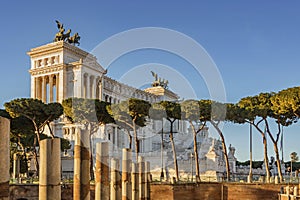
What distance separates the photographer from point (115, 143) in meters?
70.6

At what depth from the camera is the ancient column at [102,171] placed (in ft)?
51.7

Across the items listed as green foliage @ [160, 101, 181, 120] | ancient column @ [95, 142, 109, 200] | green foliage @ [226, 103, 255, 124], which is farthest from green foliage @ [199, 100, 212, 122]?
ancient column @ [95, 142, 109, 200]

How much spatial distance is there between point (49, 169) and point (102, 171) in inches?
251

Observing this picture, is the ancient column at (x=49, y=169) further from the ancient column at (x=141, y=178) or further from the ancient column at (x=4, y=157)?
the ancient column at (x=141, y=178)

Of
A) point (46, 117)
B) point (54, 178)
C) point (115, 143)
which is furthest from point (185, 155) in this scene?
point (54, 178)

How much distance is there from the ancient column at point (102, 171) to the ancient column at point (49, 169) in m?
5.75

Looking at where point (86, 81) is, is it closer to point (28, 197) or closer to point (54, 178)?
point (28, 197)

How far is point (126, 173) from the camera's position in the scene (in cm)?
2117

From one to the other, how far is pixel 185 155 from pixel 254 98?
19.5 meters

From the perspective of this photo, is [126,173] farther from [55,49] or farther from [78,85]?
[55,49]

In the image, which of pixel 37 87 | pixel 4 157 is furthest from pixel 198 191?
pixel 37 87

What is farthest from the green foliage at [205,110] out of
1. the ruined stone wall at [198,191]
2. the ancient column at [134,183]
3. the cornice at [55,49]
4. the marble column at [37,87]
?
the marble column at [37,87]

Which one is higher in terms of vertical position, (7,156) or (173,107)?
(173,107)

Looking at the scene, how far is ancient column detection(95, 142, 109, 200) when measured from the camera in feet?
51.7
